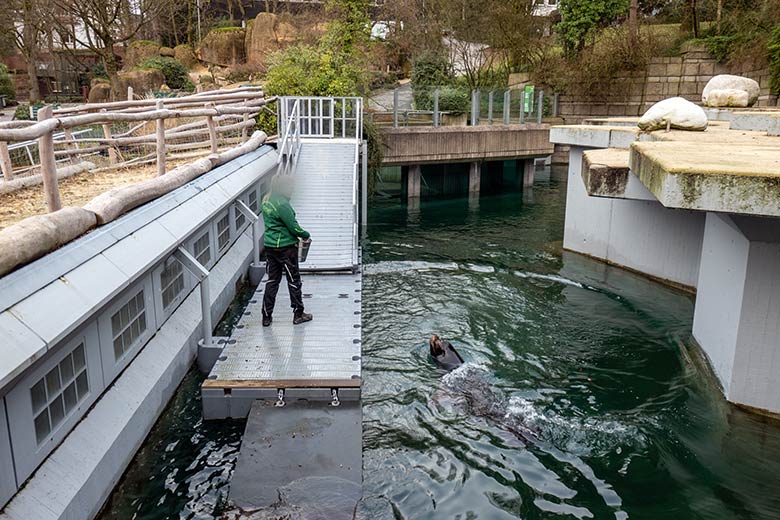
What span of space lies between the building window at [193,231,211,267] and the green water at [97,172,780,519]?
2544 millimetres

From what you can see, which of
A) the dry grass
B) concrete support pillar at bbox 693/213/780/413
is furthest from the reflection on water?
the dry grass

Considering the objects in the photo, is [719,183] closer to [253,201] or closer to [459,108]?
[253,201]

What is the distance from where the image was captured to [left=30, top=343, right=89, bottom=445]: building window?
205 inches

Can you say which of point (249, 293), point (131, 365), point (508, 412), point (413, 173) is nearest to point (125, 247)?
point (131, 365)

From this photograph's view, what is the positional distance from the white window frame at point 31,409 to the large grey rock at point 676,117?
33.1ft

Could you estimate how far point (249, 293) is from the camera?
12.6m

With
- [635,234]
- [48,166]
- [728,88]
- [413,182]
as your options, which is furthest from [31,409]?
[413,182]

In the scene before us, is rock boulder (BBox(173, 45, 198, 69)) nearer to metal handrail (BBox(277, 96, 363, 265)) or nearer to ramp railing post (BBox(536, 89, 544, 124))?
ramp railing post (BBox(536, 89, 544, 124))

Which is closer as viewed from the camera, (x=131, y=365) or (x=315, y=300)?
(x=131, y=365)

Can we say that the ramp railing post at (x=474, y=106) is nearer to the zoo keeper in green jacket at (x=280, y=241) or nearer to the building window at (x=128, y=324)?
the zoo keeper in green jacket at (x=280, y=241)

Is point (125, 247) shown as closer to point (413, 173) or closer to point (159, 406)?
point (159, 406)

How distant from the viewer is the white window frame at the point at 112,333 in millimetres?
6500

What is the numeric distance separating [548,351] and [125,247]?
6.35 metres

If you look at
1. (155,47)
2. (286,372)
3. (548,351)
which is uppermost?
(155,47)
